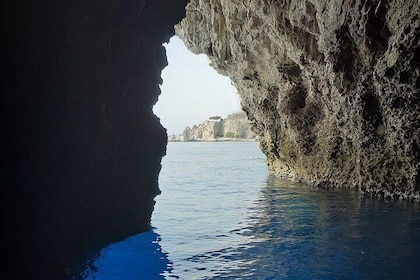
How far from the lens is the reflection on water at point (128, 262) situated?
819 centimetres

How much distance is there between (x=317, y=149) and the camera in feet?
66.2

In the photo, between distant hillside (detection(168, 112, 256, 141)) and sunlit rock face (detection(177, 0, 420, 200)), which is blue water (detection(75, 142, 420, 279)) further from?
distant hillside (detection(168, 112, 256, 141))

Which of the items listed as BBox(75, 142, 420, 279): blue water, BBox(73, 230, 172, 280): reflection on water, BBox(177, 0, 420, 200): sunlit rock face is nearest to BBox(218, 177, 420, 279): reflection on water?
BBox(75, 142, 420, 279): blue water

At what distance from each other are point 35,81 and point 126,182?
218 inches

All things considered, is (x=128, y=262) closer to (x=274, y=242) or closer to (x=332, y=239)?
(x=274, y=242)

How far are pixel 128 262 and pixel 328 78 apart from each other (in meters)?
10.9

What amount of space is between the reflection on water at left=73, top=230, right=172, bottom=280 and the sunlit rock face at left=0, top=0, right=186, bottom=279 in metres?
0.31

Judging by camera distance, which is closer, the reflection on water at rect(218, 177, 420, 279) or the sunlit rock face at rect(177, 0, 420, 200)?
the reflection on water at rect(218, 177, 420, 279)

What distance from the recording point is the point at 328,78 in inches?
662

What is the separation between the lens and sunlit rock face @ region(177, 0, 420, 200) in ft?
43.0

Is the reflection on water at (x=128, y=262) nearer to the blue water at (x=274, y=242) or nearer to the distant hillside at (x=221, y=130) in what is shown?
the blue water at (x=274, y=242)

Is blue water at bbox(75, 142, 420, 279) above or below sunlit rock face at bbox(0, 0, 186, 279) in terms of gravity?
below

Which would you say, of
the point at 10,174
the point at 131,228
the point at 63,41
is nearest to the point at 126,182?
the point at 131,228

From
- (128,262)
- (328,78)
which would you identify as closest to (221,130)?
(328,78)
